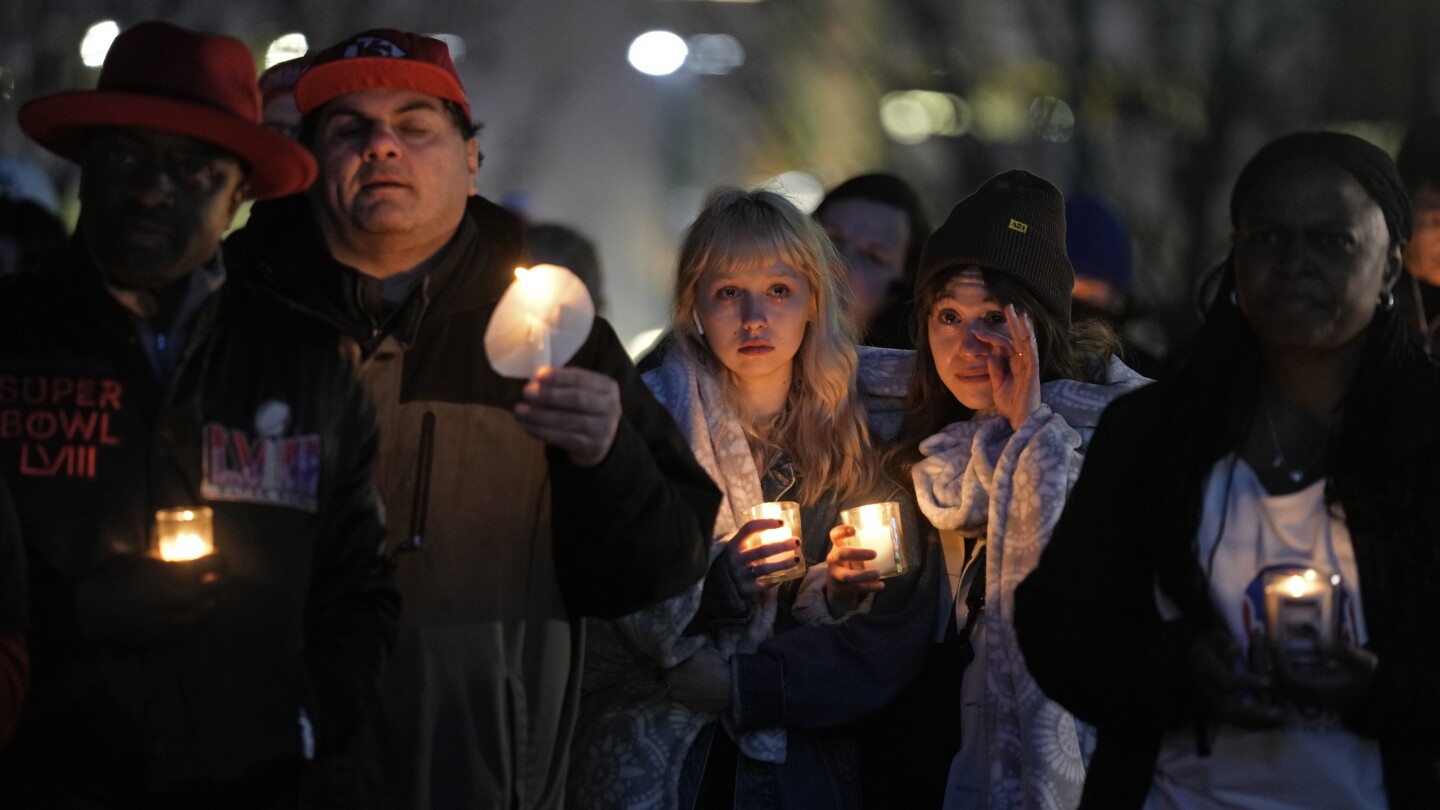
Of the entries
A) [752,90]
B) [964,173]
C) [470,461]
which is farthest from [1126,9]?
[470,461]

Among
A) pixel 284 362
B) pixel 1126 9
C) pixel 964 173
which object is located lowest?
pixel 284 362

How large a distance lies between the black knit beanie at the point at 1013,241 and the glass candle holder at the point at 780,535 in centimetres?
89

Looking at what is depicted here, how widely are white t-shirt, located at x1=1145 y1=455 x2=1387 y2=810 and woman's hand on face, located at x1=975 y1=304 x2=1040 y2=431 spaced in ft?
5.28

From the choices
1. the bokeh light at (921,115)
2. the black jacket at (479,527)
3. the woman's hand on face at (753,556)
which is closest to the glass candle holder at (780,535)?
the woman's hand on face at (753,556)

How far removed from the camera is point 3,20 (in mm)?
12172

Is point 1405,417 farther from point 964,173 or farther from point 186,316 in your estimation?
point 964,173

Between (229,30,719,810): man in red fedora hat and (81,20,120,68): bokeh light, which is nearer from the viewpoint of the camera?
(229,30,719,810): man in red fedora hat

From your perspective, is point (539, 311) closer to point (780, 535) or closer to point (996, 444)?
point (780, 535)

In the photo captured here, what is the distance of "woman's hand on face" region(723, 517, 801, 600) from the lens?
5.05m

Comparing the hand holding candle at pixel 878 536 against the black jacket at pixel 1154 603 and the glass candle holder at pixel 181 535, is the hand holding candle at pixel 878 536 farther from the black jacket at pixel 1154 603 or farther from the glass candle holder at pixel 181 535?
the glass candle holder at pixel 181 535

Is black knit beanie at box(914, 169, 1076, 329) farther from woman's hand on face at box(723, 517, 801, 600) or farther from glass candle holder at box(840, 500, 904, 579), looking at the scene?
woman's hand on face at box(723, 517, 801, 600)

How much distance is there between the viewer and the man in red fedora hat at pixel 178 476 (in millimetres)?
3469

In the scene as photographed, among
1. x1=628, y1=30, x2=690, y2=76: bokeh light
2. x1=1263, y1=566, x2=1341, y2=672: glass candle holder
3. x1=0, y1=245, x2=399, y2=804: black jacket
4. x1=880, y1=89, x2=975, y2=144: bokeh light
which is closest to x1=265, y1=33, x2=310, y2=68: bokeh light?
x1=628, y1=30, x2=690, y2=76: bokeh light

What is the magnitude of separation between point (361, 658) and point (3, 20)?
9.67m
